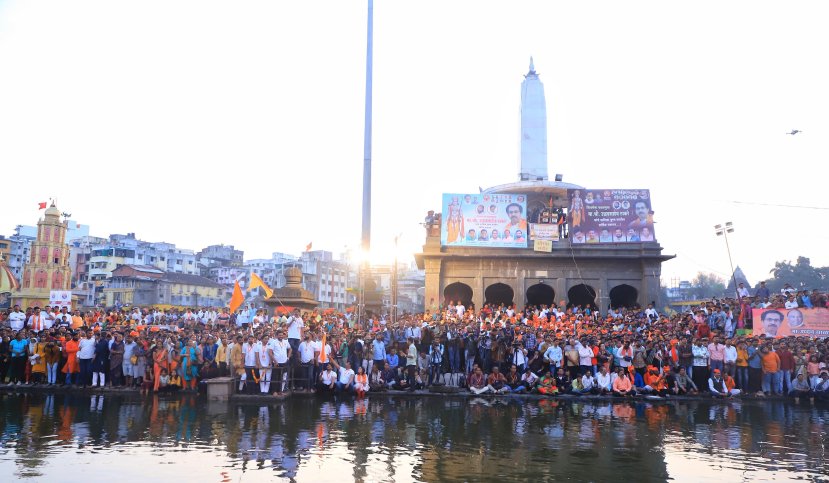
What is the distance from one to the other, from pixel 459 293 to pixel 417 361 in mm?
19605

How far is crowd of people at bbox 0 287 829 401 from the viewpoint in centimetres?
1742

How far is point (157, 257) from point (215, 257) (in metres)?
12.9

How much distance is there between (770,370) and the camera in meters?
18.6

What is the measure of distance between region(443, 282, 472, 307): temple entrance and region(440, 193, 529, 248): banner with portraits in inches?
174

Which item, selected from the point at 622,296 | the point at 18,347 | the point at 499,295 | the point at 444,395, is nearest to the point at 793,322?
the point at 444,395

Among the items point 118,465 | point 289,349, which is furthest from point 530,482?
point 289,349

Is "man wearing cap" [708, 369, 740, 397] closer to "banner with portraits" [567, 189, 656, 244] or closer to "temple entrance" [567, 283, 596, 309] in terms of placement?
"banner with portraits" [567, 189, 656, 244]

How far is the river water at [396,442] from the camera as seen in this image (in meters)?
8.55

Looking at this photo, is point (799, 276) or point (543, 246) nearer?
point (543, 246)

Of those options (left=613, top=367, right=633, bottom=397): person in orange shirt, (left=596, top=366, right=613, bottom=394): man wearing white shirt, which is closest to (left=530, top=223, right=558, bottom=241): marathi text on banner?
(left=596, top=366, right=613, bottom=394): man wearing white shirt

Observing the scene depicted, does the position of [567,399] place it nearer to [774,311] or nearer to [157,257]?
[774,311]

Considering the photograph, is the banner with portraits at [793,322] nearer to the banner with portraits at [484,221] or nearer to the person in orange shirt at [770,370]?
the person in orange shirt at [770,370]

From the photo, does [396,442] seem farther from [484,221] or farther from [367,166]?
[484,221]

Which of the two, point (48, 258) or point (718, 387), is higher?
point (48, 258)
